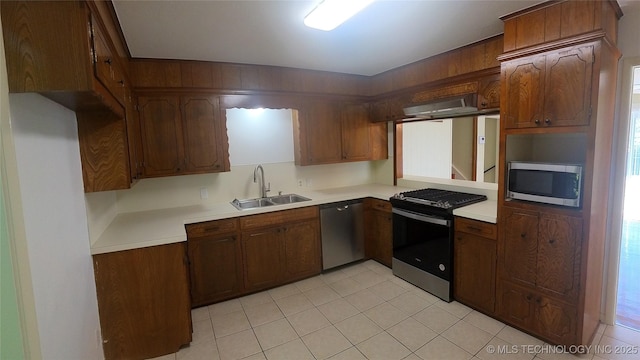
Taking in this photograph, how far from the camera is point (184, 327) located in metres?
2.25

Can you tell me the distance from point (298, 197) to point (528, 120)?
95.3 inches

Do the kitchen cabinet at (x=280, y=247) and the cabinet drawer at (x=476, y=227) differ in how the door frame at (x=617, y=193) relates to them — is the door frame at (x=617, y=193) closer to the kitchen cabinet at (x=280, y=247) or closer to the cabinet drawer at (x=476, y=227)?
the cabinet drawer at (x=476, y=227)

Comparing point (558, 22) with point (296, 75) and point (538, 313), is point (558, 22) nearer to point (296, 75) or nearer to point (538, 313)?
point (538, 313)

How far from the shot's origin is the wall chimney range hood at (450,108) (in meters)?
2.72

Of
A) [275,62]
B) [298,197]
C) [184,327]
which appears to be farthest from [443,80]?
[184,327]

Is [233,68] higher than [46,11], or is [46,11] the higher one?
[233,68]

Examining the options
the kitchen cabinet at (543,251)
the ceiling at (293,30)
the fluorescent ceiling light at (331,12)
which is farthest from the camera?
the kitchen cabinet at (543,251)

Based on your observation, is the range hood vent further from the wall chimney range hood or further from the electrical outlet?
the electrical outlet

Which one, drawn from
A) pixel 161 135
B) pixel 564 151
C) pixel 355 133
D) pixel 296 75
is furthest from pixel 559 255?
pixel 161 135

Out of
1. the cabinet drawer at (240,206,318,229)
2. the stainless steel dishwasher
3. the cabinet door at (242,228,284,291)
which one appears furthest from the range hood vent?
the cabinet door at (242,228,284,291)

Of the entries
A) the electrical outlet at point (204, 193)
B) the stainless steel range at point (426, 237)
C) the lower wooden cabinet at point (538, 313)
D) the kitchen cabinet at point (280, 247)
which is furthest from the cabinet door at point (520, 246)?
the electrical outlet at point (204, 193)

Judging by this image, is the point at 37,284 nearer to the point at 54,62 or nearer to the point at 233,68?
the point at 54,62

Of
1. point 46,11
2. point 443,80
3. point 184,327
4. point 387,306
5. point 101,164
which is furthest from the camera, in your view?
point 443,80

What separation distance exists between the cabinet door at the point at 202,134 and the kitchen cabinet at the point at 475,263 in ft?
8.06
